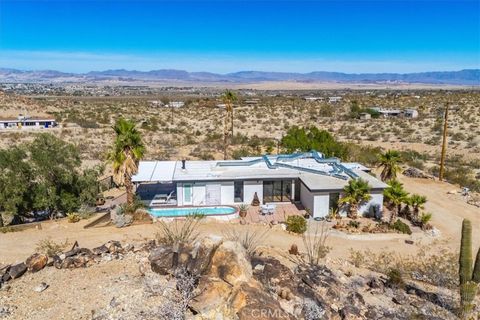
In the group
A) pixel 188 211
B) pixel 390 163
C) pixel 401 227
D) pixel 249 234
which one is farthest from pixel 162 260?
pixel 390 163

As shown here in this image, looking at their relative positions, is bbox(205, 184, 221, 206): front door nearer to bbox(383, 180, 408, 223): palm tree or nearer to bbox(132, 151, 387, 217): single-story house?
bbox(132, 151, 387, 217): single-story house

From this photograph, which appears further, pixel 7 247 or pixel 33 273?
pixel 7 247

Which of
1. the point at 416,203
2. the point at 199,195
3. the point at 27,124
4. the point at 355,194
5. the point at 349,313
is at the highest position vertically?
the point at 355,194

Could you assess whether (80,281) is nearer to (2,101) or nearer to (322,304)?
(322,304)

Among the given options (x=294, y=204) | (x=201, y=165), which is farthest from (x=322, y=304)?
(x=201, y=165)

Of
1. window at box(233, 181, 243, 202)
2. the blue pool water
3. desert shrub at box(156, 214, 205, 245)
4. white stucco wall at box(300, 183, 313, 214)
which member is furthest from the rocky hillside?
window at box(233, 181, 243, 202)

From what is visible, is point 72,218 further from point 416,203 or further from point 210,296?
point 416,203

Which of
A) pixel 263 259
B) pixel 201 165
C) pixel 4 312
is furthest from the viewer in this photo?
pixel 201 165
